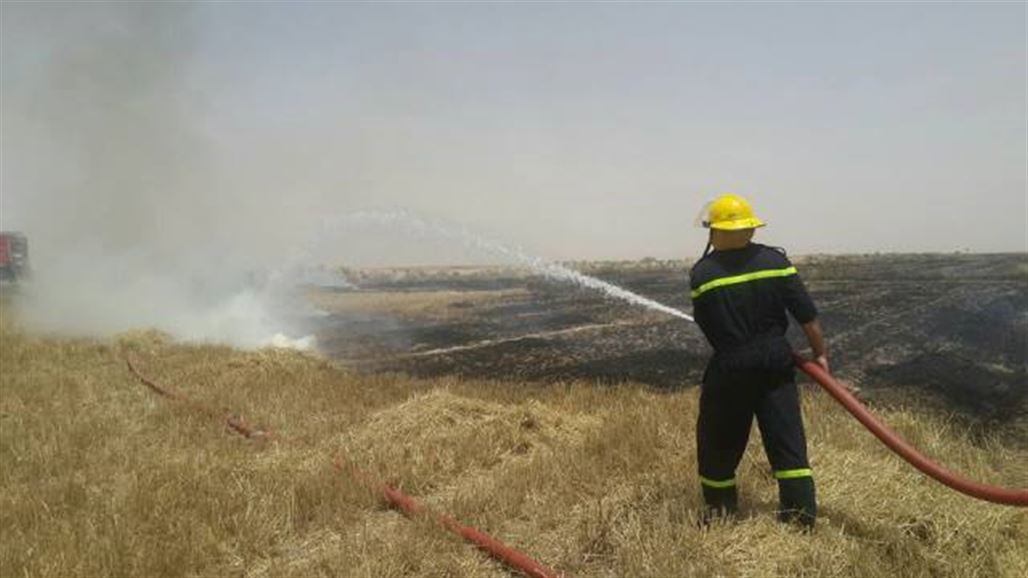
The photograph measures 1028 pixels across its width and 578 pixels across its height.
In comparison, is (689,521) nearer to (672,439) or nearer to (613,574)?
(613,574)

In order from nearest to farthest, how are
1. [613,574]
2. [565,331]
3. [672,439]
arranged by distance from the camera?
[613,574], [672,439], [565,331]

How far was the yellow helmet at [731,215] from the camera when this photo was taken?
194 inches

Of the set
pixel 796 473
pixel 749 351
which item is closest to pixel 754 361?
pixel 749 351

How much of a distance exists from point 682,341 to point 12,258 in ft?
82.4

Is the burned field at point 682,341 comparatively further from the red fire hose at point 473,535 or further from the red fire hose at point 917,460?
the red fire hose at point 473,535

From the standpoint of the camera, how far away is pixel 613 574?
4559 mm

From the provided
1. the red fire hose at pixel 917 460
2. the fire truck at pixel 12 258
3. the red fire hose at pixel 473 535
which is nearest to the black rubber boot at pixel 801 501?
the red fire hose at pixel 917 460

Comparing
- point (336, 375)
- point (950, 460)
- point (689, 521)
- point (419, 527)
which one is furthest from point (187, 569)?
point (336, 375)

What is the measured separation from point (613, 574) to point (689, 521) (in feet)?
2.01

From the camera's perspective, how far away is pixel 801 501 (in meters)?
4.77

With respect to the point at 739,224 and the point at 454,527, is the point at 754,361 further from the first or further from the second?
the point at 454,527

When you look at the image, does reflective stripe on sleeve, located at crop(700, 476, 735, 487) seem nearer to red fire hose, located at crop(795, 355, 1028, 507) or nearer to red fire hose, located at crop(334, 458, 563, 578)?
red fire hose, located at crop(795, 355, 1028, 507)

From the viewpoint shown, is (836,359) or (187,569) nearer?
(187,569)

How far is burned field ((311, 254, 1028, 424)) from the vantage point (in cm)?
1293
